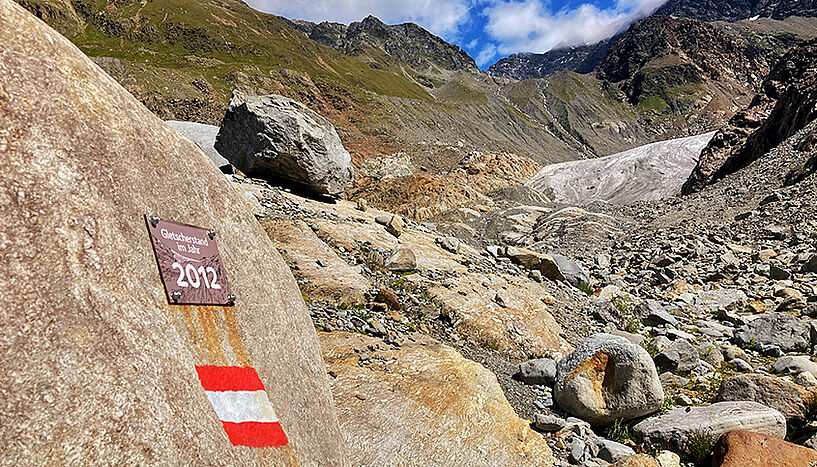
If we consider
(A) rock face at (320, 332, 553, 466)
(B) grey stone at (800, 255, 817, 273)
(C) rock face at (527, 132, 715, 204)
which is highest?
(C) rock face at (527, 132, 715, 204)

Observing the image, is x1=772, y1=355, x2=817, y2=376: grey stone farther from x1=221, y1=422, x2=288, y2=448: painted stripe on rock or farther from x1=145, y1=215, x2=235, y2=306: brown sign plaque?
x1=145, y1=215, x2=235, y2=306: brown sign plaque

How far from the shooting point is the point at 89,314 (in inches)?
98.2

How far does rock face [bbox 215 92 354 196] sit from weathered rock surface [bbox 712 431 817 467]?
1413cm

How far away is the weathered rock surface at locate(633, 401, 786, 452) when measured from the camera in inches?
232

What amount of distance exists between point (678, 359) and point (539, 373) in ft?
10.6

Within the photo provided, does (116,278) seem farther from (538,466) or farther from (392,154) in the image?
(392,154)

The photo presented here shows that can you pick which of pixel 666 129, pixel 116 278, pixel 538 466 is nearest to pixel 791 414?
pixel 538 466

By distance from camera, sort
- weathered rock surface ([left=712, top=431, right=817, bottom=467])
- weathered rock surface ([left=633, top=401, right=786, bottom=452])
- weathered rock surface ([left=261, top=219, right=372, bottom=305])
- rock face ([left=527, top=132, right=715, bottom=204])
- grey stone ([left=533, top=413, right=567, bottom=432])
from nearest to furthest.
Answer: weathered rock surface ([left=712, top=431, right=817, bottom=467]) < weathered rock surface ([left=633, top=401, right=786, bottom=452]) < grey stone ([left=533, top=413, right=567, bottom=432]) < weathered rock surface ([left=261, top=219, right=372, bottom=305]) < rock face ([left=527, top=132, right=715, bottom=204])

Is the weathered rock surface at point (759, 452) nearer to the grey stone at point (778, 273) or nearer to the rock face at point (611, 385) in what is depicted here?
the rock face at point (611, 385)

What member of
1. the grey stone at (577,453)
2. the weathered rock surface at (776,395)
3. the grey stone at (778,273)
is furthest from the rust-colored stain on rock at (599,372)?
the grey stone at (778,273)

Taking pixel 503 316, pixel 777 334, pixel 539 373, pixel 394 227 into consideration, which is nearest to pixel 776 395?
pixel 539 373

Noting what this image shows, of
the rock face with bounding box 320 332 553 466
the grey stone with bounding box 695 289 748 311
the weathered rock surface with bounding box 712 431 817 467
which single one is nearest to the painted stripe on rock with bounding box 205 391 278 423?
the rock face with bounding box 320 332 553 466

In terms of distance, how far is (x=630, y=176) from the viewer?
47781mm

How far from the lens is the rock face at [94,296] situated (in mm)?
2244
